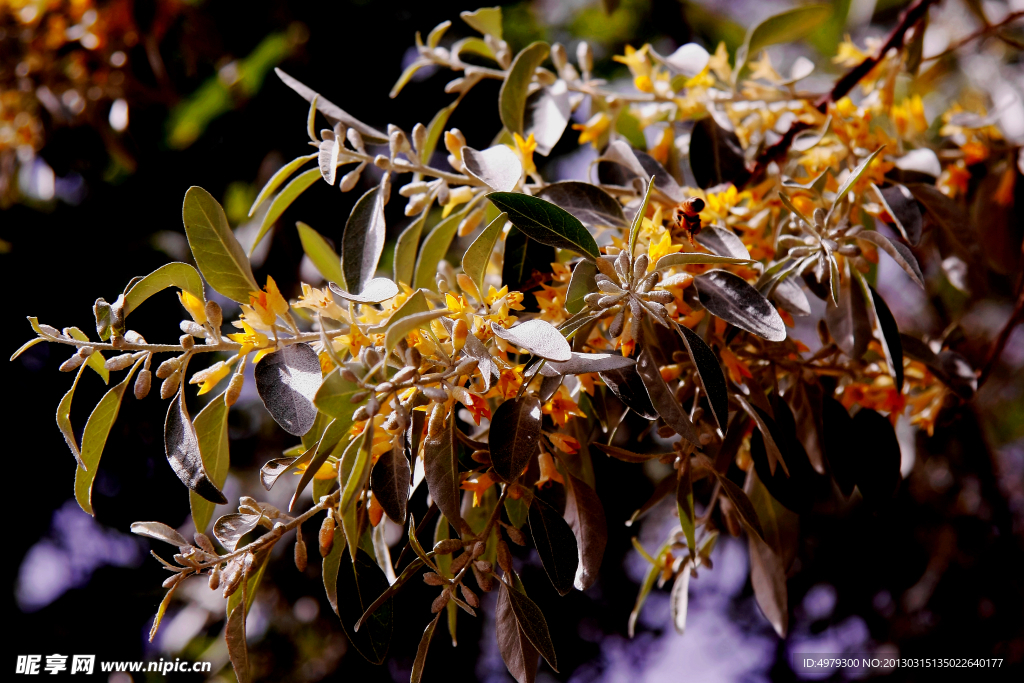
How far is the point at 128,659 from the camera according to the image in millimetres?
1509

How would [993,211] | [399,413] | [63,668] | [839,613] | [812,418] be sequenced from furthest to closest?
[839,613] < [63,668] < [993,211] < [812,418] < [399,413]

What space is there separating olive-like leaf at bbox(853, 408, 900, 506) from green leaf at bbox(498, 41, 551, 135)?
0.50 metres

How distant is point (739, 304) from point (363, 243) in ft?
1.13

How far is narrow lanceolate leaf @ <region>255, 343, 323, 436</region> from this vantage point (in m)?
0.51

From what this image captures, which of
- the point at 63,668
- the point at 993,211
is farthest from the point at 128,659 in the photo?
the point at 993,211

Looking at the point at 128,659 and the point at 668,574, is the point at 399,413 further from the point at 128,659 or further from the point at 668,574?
the point at 128,659

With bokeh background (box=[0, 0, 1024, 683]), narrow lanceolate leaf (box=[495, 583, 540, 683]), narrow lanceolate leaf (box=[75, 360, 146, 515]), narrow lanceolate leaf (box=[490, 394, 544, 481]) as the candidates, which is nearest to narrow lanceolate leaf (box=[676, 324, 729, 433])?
narrow lanceolate leaf (box=[490, 394, 544, 481])

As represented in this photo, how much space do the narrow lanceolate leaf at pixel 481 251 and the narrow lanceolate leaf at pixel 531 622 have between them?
0.27 m

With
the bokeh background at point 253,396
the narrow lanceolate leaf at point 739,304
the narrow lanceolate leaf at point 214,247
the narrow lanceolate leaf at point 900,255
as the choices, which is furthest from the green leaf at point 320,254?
the bokeh background at point 253,396

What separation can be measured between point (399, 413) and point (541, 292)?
0.77 ft

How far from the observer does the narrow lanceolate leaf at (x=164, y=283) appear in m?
0.55

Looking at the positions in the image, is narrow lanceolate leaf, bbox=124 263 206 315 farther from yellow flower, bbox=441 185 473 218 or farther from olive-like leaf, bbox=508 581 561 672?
olive-like leaf, bbox=508 581 561 672

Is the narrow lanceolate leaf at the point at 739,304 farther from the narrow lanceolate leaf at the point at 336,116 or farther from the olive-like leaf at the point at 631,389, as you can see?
the narrow lanceolate leaf at the point at 336,116

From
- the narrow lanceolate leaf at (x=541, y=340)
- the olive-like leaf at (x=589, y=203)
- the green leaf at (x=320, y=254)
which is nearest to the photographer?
the narrow lanceolate leaf at (x=541, y=340)
